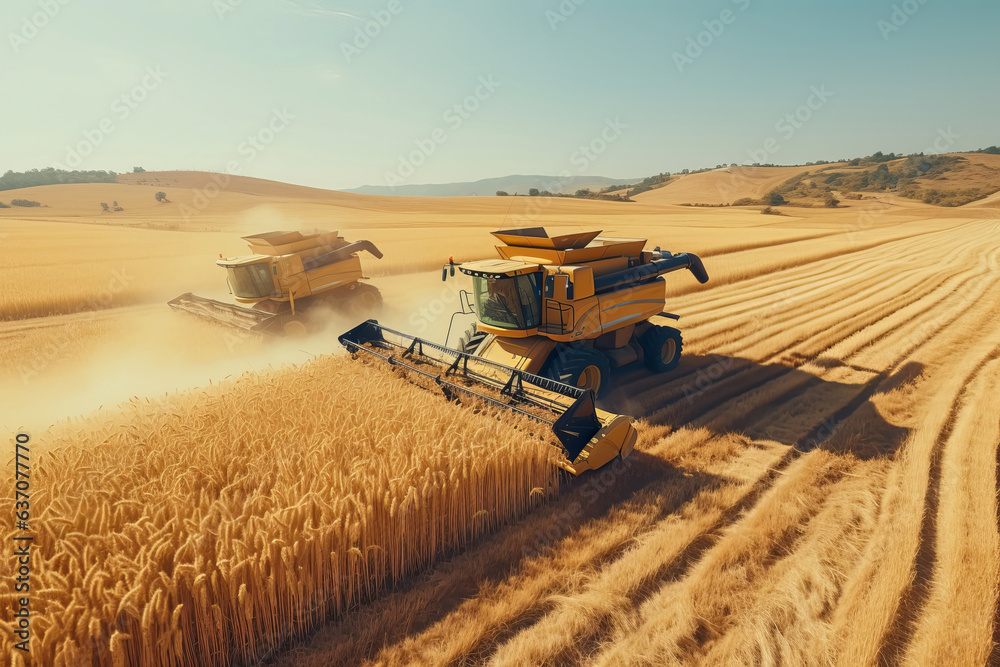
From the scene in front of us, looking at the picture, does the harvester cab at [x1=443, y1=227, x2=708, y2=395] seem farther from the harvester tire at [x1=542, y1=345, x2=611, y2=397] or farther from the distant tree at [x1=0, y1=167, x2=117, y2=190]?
the distant tree at [x1=0, y1=167, x2=117, y2=190]

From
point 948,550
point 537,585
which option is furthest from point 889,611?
point 537,585

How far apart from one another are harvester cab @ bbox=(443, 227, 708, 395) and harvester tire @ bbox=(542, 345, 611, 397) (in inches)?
0.5

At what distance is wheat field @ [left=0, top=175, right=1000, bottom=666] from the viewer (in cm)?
288

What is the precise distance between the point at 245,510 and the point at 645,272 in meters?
6.42

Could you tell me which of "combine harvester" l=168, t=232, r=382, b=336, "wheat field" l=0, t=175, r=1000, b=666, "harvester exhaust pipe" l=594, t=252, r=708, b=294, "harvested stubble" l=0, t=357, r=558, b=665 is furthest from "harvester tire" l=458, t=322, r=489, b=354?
"combine harvester" l=168, t=232, r=382, b=336

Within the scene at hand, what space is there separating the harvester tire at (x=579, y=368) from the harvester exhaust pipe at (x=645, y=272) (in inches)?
39.4

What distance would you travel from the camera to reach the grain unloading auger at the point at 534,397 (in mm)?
4609

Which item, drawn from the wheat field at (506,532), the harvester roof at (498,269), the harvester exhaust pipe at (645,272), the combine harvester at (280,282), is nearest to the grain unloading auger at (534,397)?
the wheat field at (506,532)

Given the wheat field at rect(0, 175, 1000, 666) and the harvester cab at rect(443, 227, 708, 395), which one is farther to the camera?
the harvester cab at rect(443, 227, 708, 395)

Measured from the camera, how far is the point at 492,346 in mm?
6895

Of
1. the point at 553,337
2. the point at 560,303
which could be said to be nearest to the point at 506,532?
the point at 553,337

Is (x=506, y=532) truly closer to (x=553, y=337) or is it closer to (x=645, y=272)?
(x=553, y=337)

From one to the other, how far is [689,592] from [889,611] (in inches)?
52.7

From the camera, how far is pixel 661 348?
25.7ft
